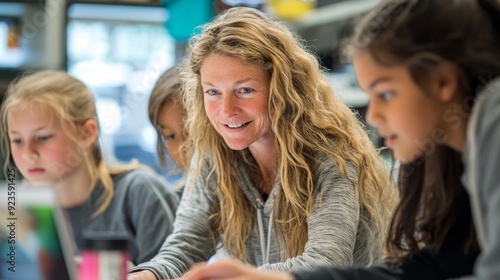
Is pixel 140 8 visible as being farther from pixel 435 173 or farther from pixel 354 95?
pixel 435 173

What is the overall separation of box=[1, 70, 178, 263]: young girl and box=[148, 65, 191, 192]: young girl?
4.5 inches

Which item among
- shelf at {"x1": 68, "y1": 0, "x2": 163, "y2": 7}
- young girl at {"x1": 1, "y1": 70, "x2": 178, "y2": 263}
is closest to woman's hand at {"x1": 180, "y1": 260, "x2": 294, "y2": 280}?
young girl at {"x1": 1, "y1": 70, "x2": 178, "y2": 263}

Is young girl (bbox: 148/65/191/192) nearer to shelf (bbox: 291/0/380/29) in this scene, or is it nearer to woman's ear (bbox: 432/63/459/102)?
woman's ear (bbox: 432/63/459/102)

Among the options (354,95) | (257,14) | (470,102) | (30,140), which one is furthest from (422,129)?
(354,95)

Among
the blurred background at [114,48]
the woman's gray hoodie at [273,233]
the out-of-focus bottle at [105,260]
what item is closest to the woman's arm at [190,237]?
the woman's gray hoodie at [273,233]

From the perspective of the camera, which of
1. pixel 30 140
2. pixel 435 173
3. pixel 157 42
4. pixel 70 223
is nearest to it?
pixel 435 173

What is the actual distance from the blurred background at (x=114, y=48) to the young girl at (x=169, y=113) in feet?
4.53

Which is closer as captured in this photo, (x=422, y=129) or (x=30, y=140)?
(x=422, y=129)

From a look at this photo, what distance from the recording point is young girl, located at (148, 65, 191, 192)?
204cm

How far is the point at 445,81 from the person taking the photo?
3.17 ft

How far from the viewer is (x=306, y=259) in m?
1.30

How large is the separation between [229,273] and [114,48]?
3.03m

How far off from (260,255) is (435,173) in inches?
23.7

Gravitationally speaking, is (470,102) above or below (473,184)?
above
